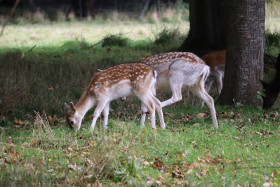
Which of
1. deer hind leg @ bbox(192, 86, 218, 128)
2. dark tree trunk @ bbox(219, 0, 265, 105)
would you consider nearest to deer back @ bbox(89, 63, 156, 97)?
deer hind leg @ bbox(192, 86, 218, 128)

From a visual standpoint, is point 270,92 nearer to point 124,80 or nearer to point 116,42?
point 124,80

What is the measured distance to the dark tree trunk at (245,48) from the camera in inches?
352

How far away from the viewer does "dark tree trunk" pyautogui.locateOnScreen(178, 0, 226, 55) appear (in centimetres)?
1302

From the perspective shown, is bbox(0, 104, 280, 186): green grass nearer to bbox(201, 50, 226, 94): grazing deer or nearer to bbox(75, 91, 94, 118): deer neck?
bbox(75, 91, 94, 118): deer neck

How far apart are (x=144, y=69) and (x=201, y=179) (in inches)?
112

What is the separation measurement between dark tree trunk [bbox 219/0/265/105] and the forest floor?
1.23 ft

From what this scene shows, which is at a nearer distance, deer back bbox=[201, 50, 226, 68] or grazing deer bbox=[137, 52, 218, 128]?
grazing deer bbox=[137, 52, 218, 128]

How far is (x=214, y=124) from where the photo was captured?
A: 7852 mm

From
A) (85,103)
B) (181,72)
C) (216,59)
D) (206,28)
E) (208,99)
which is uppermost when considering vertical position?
(206,28)

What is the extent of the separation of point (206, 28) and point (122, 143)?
799cm

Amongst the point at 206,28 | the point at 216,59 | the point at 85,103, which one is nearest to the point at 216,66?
the point at 216,59

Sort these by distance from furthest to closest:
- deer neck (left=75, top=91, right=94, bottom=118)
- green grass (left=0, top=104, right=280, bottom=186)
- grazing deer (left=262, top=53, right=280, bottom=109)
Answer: grazing deer (left=262, top=53, right=280, bottom=109), deer neck (left=75, top=91, right=94, bottom=118), green grass (left=0, top=104, right=280, bottom=186)

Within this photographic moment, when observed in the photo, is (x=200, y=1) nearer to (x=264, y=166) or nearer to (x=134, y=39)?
(x=134, y=39)

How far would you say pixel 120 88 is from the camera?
7895mm
